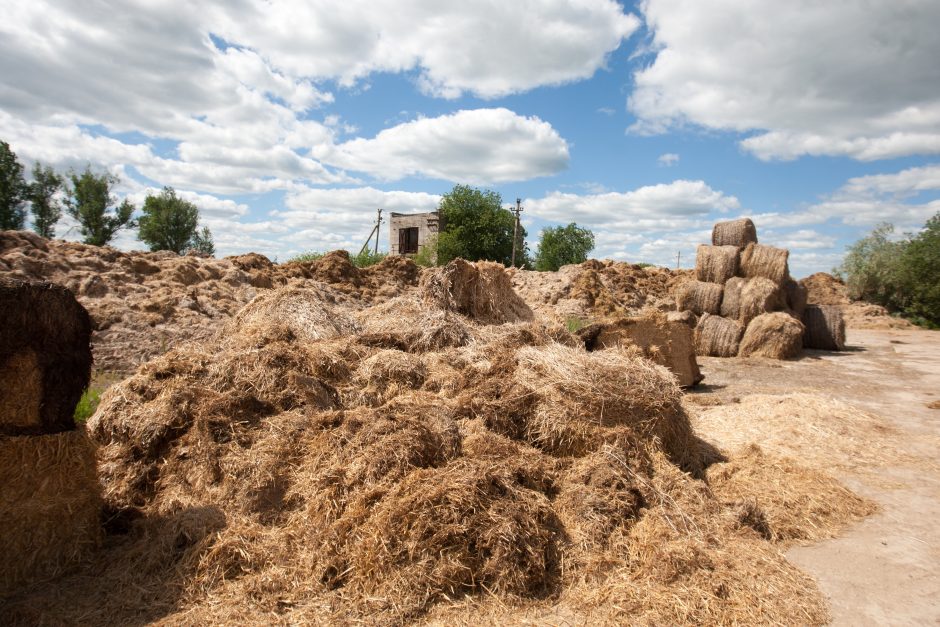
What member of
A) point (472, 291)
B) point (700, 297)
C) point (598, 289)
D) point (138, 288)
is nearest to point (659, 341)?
point (472, 291)

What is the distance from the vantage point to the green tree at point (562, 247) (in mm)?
39750

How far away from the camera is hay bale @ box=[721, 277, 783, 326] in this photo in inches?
496

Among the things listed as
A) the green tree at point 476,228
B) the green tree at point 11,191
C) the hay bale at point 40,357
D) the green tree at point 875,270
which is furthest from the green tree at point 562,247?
the hay bale at point 40,357

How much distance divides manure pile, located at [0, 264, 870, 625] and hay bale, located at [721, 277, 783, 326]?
26.5 ft

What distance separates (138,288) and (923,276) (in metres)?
27.8

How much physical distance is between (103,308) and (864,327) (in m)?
24.7

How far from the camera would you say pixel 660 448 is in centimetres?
482

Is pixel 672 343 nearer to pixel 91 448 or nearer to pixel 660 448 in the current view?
pixel 660 448

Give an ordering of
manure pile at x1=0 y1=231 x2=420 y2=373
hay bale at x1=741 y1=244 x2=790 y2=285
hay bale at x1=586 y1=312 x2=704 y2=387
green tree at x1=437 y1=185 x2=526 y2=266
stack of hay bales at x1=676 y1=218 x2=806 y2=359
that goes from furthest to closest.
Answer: green tree at x1=437 y1=185 x2=526 y2=266 → hay bale at x1=741 y1=244 x2=790 y2=285 → stack of hay bales at x1=676 y1=218 x2=806 y2=359 → manure pile at x1=0 y1=231 x2=420 y2=373 → hay bale at x1=586 y1=312 x2=704 y2=387

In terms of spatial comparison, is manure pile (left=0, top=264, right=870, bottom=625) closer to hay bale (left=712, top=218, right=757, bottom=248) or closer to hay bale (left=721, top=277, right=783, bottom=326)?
hay bale (left=721, top=277, right=783, bottom=326)

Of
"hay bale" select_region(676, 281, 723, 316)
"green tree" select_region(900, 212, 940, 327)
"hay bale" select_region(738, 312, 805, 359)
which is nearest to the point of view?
"hay bale" select_region(738, 312, 805, 359)

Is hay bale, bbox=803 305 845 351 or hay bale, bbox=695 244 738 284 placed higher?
hay bale, bbox=695 244 738 284

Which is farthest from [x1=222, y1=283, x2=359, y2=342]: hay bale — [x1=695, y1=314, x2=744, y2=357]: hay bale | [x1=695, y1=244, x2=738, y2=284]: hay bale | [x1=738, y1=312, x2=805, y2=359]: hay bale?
[x1=695, y1=244, x2=738, y2=284]: hay bale

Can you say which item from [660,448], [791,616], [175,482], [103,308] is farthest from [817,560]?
[103,308]
